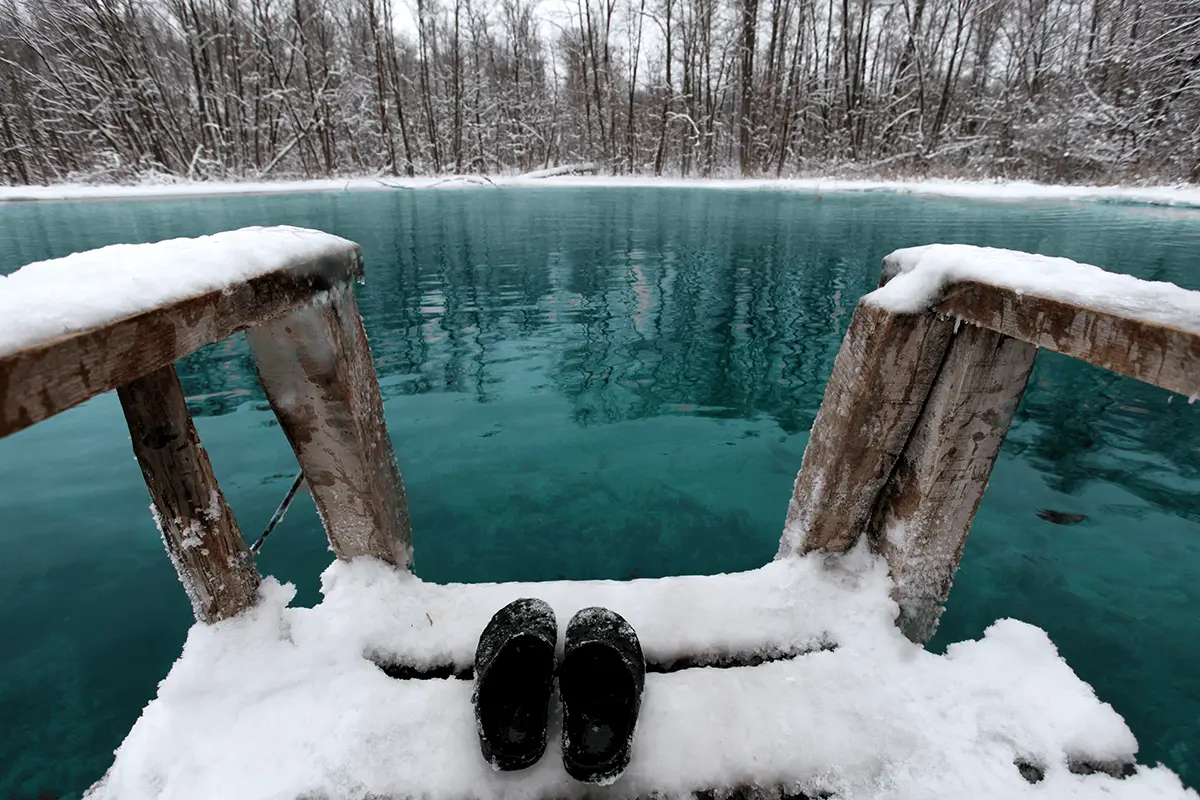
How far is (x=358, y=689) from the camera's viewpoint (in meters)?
1.66

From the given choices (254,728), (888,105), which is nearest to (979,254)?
(254,728)

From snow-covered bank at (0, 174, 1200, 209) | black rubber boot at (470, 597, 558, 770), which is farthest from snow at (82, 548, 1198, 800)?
snow-covered bank at (0, 174, 1200, 209)

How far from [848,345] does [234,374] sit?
6.16 m

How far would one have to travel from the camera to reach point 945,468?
5.91 feet

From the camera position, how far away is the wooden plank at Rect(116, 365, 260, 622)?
1474 mm

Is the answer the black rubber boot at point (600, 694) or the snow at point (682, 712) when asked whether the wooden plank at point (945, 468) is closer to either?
the snow at point (682, 712)

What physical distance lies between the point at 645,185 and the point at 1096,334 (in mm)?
25179

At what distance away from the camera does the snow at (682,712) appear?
4.67 feet

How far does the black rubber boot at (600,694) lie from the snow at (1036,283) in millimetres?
1330

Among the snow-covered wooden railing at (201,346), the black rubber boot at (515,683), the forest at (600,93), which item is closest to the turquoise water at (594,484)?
the snow-covered wooden railing at (201,346)

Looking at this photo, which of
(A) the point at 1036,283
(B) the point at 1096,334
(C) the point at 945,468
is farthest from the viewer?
(C) the point at 945,468

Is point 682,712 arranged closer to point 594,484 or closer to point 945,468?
point 945,468

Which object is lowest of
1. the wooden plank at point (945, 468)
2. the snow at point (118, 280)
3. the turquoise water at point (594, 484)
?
the turquoise water at point (594, 484)

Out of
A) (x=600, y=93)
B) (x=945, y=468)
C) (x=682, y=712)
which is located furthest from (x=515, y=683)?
(x=600, y=93)
